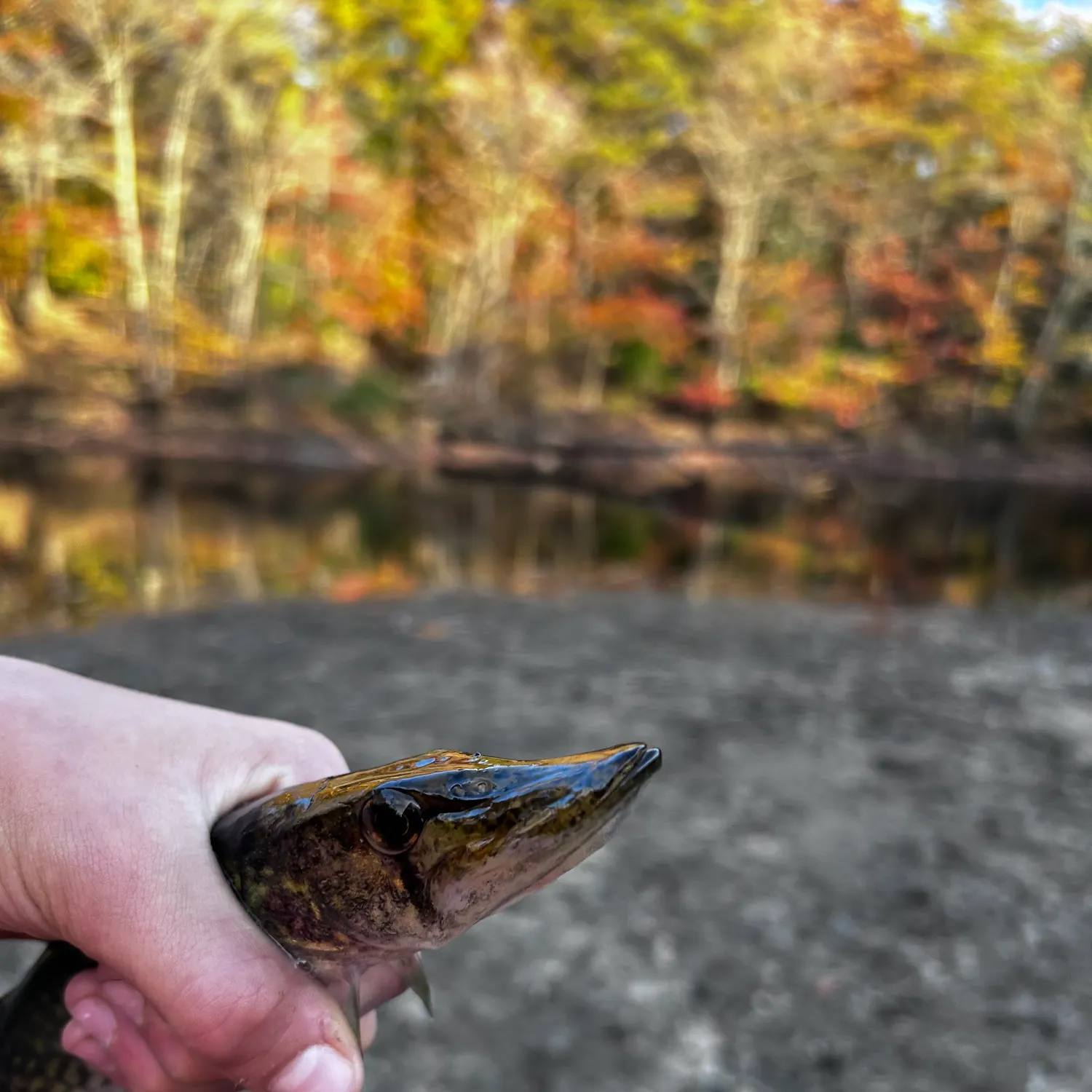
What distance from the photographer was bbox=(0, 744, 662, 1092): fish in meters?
1.31

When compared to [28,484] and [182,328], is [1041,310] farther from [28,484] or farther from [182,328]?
[28,484]

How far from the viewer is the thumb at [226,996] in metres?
1.40

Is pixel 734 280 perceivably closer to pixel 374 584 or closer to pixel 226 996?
pixel 374 584

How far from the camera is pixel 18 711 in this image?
61.3 inches

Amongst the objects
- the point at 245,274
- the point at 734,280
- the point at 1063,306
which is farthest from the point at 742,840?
the point at 1063,306

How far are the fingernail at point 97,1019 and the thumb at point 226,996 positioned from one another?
0.38ft

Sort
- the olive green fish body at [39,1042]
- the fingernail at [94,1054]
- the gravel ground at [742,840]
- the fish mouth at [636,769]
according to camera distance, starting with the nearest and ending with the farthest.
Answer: the fish mouth at [636,769], the fingernail at [94,1054], the olive green fish body at [39,1042], the gravel ground at [742,840]

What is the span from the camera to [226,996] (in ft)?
4.61

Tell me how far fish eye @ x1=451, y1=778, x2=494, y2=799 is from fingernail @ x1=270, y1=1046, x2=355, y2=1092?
54cm

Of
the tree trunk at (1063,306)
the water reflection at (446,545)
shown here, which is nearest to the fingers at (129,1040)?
the water reflection at (446,545)

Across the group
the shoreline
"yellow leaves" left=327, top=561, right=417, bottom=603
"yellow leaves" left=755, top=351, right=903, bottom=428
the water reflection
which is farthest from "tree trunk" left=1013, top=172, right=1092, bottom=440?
"yellow leaves" left=327, top=561, right=417, bottom=603

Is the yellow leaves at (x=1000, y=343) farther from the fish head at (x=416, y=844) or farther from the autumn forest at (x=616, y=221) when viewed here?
the fish head at (x=416, y=844)

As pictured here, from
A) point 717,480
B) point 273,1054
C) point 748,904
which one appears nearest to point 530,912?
point 748,904

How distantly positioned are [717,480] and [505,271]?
1101 cm
